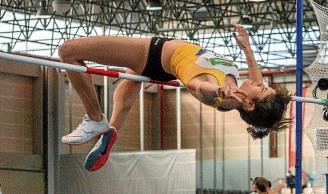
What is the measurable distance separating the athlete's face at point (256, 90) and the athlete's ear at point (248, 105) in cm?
4

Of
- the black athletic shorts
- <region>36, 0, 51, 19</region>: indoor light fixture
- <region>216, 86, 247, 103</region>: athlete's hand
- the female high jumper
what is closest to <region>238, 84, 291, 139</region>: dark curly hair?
the female high jumper

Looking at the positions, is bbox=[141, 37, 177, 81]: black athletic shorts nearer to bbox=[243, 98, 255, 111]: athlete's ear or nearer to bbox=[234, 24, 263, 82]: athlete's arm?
bbox=[234, 24, 263, 82]: athlete's arm

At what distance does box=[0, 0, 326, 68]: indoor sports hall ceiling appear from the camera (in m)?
30.8

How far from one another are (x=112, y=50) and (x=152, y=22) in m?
26.3

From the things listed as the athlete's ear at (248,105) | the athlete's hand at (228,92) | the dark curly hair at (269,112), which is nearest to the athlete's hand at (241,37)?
the dark curly hair at (269,112)

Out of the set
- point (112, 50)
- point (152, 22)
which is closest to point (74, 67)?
point (112, 50)

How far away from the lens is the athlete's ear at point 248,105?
6.15 m

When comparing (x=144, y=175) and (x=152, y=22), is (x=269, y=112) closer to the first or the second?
(x=144, y=175)

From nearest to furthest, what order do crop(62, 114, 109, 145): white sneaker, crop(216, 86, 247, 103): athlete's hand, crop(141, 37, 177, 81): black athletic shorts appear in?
crop(216, 86, 247, 103): athlete's hand, crop(141, 37, 177, 81): black athletic shorts, crop(62, 114, 109, 145): white sneaker

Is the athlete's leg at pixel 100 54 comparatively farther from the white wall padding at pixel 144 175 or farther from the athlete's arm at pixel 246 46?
the white wall padding at pixel 144 175

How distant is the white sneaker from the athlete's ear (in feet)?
3.94

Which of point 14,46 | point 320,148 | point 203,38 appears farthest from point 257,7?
point 320,148

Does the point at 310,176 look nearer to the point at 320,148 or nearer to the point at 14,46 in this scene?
the point at 14,46

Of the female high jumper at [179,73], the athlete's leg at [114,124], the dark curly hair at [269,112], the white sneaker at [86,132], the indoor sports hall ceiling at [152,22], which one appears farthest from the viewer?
the indoor sports hall ceiling at [152,22]
